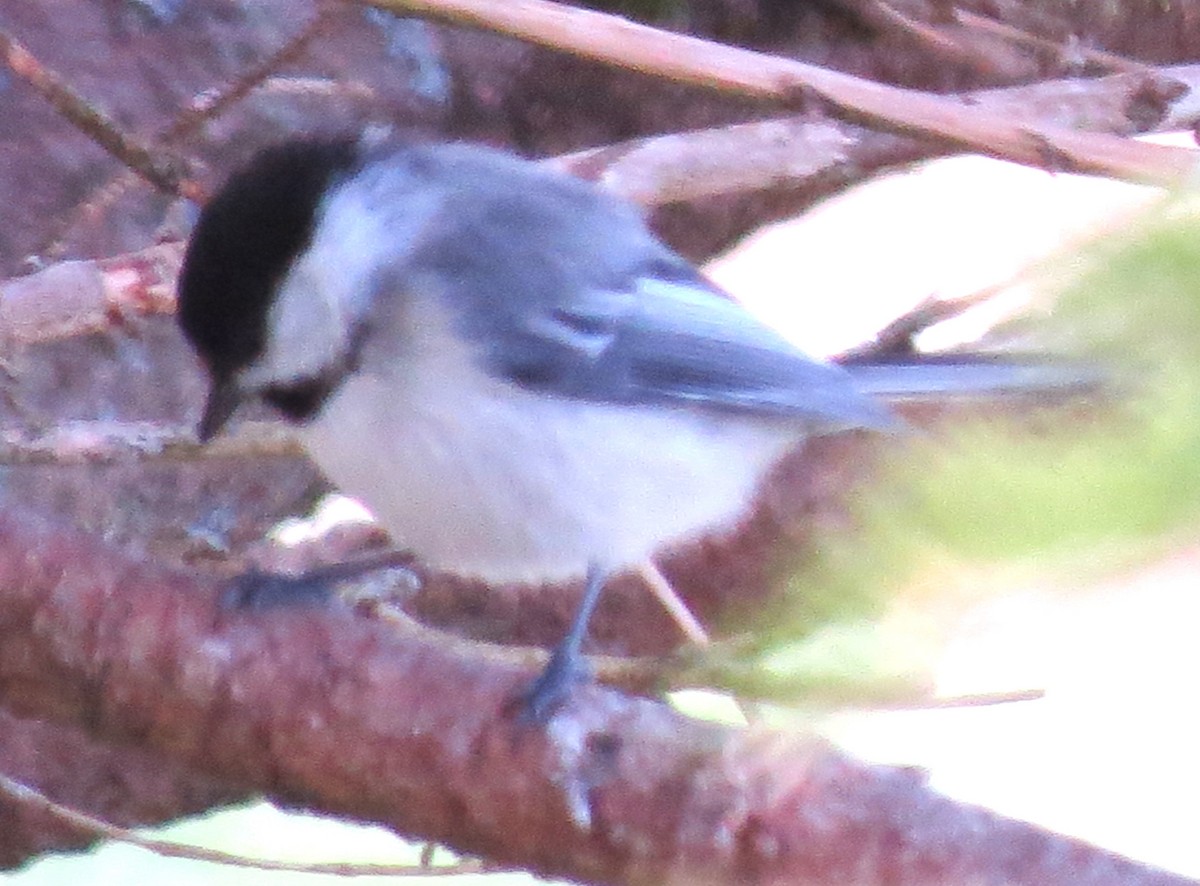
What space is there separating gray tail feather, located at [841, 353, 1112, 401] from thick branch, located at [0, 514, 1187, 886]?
181mm

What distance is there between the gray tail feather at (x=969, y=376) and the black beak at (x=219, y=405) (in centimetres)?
41

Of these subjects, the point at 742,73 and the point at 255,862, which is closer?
the point at 742,73

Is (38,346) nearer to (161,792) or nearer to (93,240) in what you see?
(93,240)

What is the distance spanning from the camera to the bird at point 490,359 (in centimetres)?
84

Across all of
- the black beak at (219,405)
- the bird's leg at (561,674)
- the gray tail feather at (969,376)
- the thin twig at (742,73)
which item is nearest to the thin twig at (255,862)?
the bird's leg at (561,674)

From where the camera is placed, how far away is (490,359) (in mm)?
866

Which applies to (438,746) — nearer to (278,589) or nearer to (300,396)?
(278,589)

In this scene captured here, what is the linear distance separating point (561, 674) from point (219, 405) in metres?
0.30

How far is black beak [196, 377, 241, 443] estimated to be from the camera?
2.91 ft

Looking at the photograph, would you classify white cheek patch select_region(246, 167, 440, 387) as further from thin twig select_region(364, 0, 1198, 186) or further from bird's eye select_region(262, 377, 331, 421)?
thin twig select_region(364, 0, 1198, 186)

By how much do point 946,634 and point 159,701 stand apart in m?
0.50

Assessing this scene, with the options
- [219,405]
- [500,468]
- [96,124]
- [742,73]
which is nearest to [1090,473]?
[742,73]

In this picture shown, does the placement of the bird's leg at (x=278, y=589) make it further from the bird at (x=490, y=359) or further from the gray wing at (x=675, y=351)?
the gray wing at (x=675, y=351)

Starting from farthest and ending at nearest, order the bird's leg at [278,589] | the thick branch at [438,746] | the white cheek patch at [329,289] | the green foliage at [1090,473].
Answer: the white cheek patch at [329,289]
the bird's leg at [278,589]
the thick branch at [438,746]
the green foliage at [1090,473]
